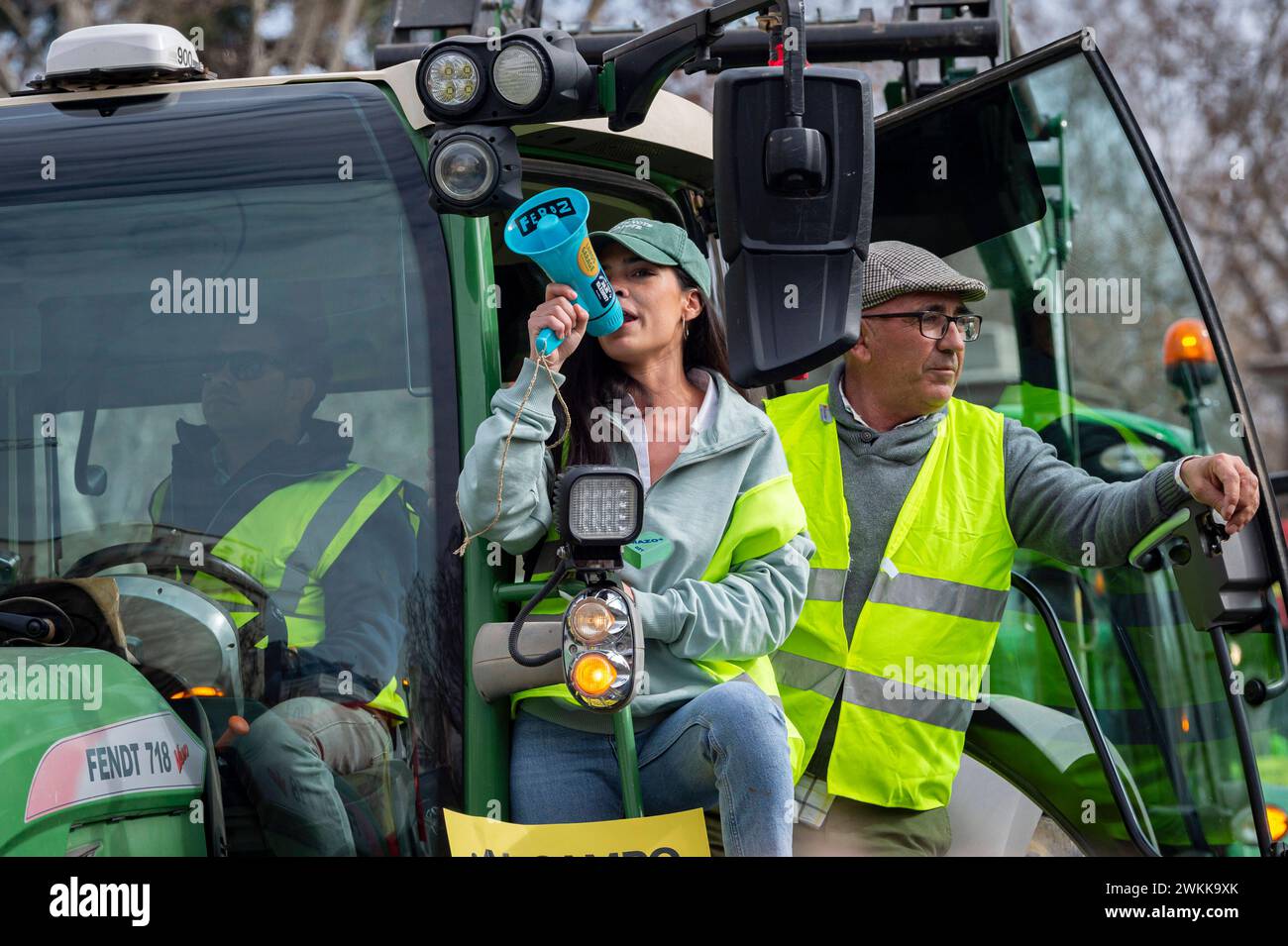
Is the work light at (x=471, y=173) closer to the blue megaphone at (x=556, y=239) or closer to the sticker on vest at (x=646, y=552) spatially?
the blue megaphone at (x=556, y=239)

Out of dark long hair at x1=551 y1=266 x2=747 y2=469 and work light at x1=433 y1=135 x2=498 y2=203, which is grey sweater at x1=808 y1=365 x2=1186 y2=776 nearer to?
dark long hair at x1=551 y1=266 x2=747 y2=469

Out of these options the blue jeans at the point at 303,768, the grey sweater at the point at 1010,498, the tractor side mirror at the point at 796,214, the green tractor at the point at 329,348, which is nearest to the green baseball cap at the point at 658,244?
the green tractor at the point at 329,348

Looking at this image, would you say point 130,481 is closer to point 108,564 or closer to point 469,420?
point 108,564

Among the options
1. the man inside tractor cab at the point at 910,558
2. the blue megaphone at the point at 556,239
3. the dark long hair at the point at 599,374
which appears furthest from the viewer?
the man inside tractor cab at the point at 910,558

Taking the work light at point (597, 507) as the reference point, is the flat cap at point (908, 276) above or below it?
above

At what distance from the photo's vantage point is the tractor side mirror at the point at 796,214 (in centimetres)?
260

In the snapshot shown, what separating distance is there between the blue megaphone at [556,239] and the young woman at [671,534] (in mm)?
31

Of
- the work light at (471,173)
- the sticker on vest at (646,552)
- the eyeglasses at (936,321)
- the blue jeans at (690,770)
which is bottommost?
the blue jeans at (690,770)

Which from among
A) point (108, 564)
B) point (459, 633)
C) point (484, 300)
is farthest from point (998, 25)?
point (108, 564)

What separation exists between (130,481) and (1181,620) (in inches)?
124

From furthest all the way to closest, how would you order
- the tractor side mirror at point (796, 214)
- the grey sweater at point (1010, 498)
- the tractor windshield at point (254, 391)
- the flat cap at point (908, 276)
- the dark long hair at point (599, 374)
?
the flat cap at point (908, 276) < the grey sweater at point (1010, 498) < the dark long hair at point (599, 374) < the tractor windshield at point (254, 391) < the tractor side mirror at point (796, 214)

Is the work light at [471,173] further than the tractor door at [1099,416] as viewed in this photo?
No

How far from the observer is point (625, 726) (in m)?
2.88
